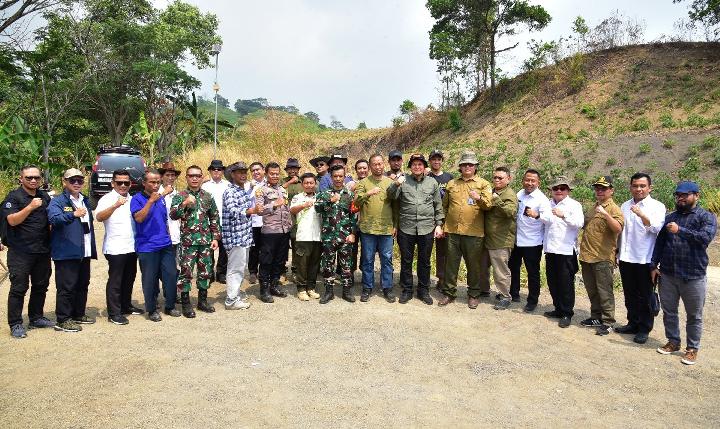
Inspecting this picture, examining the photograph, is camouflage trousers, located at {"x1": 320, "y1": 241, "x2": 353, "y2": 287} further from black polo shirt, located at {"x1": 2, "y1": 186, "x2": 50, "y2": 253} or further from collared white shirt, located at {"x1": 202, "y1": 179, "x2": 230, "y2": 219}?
black polo shirt, located at {"x1": 2, "y1": 186, "x2": 50, "y2": 253}

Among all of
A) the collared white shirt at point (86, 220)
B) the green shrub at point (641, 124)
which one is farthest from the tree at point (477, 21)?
the collared white shirt at point (86, 220)

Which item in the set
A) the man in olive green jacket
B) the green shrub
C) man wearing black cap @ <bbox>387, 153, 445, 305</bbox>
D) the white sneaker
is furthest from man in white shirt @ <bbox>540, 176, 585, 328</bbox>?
the green shrub

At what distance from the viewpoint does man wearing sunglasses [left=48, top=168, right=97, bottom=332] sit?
4.88 meters

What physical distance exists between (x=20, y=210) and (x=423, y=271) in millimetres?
4406

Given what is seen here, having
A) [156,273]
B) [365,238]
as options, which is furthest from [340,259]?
[156,273]

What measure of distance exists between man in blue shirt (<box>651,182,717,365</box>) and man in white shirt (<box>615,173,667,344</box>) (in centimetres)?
20

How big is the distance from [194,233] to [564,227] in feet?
13.6

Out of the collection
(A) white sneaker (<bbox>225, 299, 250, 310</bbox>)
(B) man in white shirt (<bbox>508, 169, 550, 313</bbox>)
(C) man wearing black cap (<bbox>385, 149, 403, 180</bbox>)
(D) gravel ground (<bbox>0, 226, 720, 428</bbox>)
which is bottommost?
(D) gravel ground (<bbox>0, 226, 720, 428</bbox>)

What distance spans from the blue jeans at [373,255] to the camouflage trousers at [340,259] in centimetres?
19

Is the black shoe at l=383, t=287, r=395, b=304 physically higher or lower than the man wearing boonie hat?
lower

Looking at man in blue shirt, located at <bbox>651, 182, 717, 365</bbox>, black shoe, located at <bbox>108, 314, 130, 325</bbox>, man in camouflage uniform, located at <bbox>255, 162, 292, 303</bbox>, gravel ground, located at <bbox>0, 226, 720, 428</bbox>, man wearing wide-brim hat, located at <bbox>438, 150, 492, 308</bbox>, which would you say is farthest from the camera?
man in camouflage uniform, located at <bbox>255, 162, 292, 303</bbox>

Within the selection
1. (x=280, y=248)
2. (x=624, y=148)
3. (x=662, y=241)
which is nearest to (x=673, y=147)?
(x=624, y=148)

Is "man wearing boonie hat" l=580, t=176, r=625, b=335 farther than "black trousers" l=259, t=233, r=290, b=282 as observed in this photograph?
No

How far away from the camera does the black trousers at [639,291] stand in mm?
5094
